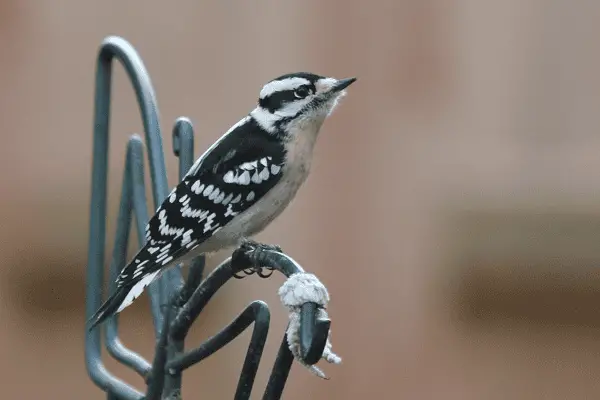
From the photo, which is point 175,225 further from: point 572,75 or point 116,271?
point 572,75

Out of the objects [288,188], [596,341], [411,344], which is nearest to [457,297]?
[411,344]

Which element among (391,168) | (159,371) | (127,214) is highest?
(127,214)

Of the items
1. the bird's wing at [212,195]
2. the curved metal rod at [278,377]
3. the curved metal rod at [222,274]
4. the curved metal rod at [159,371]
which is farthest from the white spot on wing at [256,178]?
the curved metal rod at [278,377]

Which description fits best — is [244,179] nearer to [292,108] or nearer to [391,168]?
[292,108]

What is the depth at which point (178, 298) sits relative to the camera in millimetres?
1429

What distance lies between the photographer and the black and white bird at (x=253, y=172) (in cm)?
173

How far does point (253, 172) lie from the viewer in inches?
72.5

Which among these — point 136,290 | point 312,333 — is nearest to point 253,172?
point 136,290

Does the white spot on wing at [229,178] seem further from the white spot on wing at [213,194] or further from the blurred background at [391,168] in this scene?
the blurred background at [391,168]

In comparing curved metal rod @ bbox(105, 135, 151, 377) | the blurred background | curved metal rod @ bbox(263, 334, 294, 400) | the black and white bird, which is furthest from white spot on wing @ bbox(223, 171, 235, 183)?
the blurred background

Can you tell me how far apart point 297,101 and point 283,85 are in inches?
1.5

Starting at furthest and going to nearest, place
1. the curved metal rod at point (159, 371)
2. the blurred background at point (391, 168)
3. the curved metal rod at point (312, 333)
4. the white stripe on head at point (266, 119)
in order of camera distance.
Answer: the blurred background at point (391, 168) < the white stripe on head at point (266, 119) < the curved metal rod at point (159, 371) < the curved metal rod at point (312, 333)

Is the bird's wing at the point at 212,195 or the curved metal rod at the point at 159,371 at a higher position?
the bird's wing at the point at 212,195

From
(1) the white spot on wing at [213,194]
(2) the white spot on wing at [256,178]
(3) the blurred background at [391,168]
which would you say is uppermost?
(2) the white spot on wing at [256,178]
